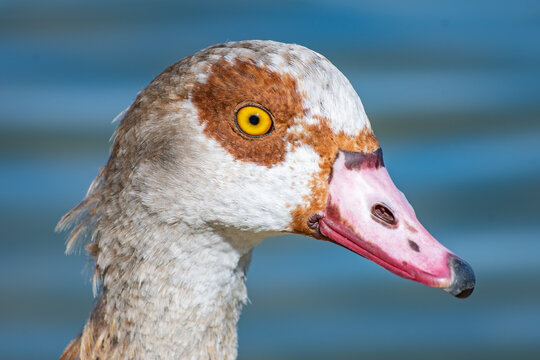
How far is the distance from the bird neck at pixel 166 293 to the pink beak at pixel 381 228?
0.36 m

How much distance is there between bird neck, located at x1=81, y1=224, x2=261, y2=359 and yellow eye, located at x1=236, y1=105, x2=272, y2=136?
0.34 m

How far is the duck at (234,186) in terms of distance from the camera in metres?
2.64

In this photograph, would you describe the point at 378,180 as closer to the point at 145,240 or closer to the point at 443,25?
the point at 145,240

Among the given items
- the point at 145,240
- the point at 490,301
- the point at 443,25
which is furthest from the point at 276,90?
the point at 443,25

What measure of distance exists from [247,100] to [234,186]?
0.85 feet

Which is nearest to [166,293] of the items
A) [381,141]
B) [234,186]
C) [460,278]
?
[234,186]

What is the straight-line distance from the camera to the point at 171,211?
271cm

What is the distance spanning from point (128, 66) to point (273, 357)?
2.21m

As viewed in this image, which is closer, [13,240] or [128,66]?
[13,240]

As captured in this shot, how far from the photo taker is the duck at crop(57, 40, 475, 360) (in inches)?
104

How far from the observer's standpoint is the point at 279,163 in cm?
266

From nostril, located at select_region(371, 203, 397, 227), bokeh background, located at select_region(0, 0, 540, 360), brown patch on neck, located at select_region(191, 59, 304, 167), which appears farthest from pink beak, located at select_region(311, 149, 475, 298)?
bokeh background, located at select_region(0, 0, 540, 360)

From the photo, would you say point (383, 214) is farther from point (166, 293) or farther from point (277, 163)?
point (166, 293)

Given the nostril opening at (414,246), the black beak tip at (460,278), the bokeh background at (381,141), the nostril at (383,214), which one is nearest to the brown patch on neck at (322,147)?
the nostril at (383,214)
